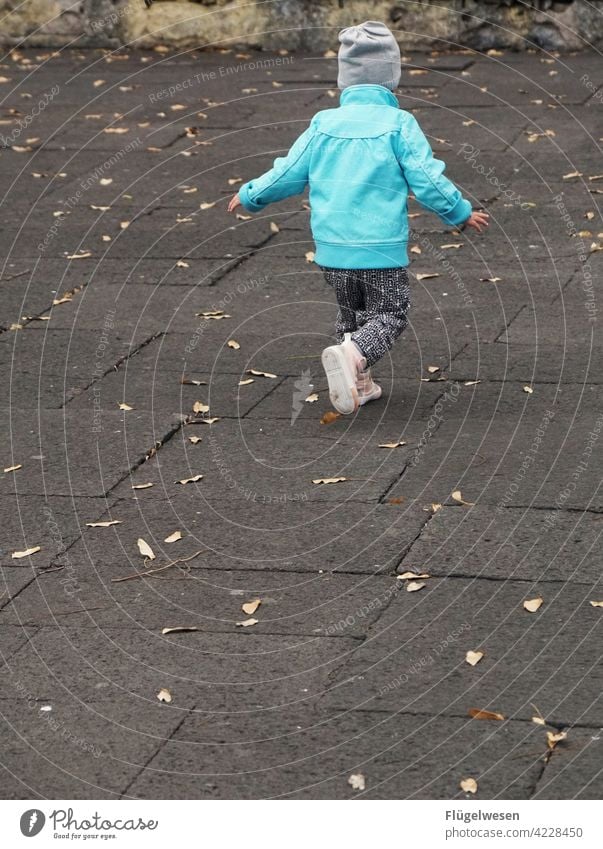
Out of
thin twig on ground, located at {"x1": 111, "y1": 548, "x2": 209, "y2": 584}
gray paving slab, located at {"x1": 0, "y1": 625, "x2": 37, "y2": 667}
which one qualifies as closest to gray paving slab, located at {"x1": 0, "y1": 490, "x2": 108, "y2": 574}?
thin twig on ground, located at {"x1": 111, "y1": 548, "x2": 209, "y2": 584}

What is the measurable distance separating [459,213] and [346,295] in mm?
584

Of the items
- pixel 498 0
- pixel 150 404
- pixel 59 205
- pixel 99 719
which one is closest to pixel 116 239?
pixel 59 205

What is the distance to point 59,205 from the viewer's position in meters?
9.09

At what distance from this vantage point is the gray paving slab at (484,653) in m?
3.59

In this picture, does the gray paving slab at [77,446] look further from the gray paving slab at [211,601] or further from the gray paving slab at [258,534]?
the gray paving slab at [211,601]

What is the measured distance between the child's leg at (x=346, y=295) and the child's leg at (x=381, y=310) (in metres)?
0.03

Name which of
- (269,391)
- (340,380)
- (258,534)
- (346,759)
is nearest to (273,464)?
(340,380)

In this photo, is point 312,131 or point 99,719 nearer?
point 99,719

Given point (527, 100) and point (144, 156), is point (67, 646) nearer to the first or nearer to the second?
point (144, 156)

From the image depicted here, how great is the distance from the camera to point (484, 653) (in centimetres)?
384

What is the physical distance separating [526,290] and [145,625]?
3.55m

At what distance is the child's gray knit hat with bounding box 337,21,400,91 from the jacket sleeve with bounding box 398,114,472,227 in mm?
234

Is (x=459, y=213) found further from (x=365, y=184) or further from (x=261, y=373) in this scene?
(x=261, y=373)

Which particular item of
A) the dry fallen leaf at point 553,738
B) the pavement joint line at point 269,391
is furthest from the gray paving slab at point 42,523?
the dry fallen leaf at point 553,738
